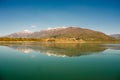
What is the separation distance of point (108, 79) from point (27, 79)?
184 inches

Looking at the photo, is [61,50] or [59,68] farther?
[61,50]

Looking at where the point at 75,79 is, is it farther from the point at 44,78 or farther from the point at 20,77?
the point at 20,77

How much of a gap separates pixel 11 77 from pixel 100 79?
5241mm

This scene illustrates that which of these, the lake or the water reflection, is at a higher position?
the water reflection

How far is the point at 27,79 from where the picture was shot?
893 centimetres

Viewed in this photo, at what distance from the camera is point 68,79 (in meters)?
9.09

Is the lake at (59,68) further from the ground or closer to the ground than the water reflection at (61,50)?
closer to the ground

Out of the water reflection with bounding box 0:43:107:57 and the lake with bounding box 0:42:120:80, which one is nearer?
the lake with bounding box 0:42:120:80

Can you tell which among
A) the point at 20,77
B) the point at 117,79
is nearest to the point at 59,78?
the point at 20,77

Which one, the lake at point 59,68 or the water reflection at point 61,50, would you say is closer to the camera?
the lake at point 59,68

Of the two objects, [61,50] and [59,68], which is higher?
[61,50]

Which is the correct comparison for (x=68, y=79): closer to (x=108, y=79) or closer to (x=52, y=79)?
(x=52, y=79)

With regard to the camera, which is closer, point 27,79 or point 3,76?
point 27,79

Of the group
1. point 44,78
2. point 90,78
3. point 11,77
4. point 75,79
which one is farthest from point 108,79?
point 11,77
